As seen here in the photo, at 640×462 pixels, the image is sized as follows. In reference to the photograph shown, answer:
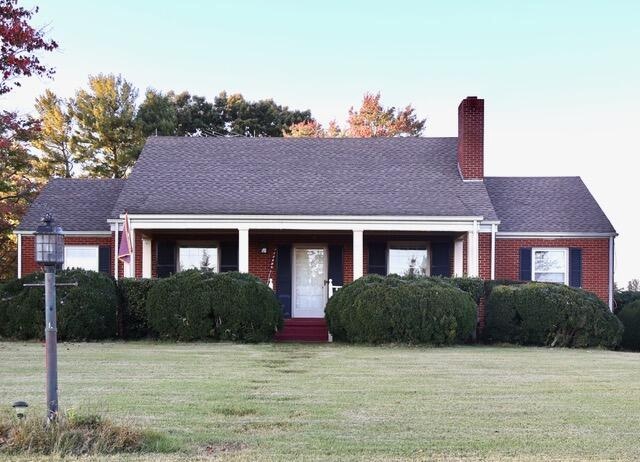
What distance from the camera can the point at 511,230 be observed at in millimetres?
A: 22609

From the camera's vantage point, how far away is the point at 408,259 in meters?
23.2

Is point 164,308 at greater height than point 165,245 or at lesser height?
lesser

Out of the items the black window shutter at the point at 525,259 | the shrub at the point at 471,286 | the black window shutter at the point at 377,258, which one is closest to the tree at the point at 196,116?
the black window shutter at the point at 377,258

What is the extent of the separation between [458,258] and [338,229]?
13.4 feet

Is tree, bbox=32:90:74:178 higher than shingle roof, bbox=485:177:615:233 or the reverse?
higher

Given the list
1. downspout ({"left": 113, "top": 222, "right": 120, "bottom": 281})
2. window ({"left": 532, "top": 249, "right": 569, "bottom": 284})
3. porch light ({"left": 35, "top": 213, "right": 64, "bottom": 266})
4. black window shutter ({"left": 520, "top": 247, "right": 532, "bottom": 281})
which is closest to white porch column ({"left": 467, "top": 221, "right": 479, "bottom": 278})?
black window shutter ({"left": 520, "top": 247, "right": 532, "bottom": 281})

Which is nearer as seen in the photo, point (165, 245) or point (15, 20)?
point (15, 20)

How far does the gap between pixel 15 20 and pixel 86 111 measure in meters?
24.2

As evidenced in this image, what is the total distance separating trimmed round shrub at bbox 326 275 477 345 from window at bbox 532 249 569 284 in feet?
17.8

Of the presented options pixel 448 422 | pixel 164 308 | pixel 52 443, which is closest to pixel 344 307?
pixel 164 308

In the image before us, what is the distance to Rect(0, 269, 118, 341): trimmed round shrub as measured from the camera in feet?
57.9

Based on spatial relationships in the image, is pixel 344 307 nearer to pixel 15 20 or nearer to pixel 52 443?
pixel 15 20

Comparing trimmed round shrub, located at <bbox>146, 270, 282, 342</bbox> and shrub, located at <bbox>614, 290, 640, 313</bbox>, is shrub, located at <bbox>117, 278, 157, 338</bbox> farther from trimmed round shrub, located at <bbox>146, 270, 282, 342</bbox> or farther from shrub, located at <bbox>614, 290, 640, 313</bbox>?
shrub, located at <bbox>614, 290, 640, 313</bbox>

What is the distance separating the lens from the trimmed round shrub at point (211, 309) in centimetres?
1783
